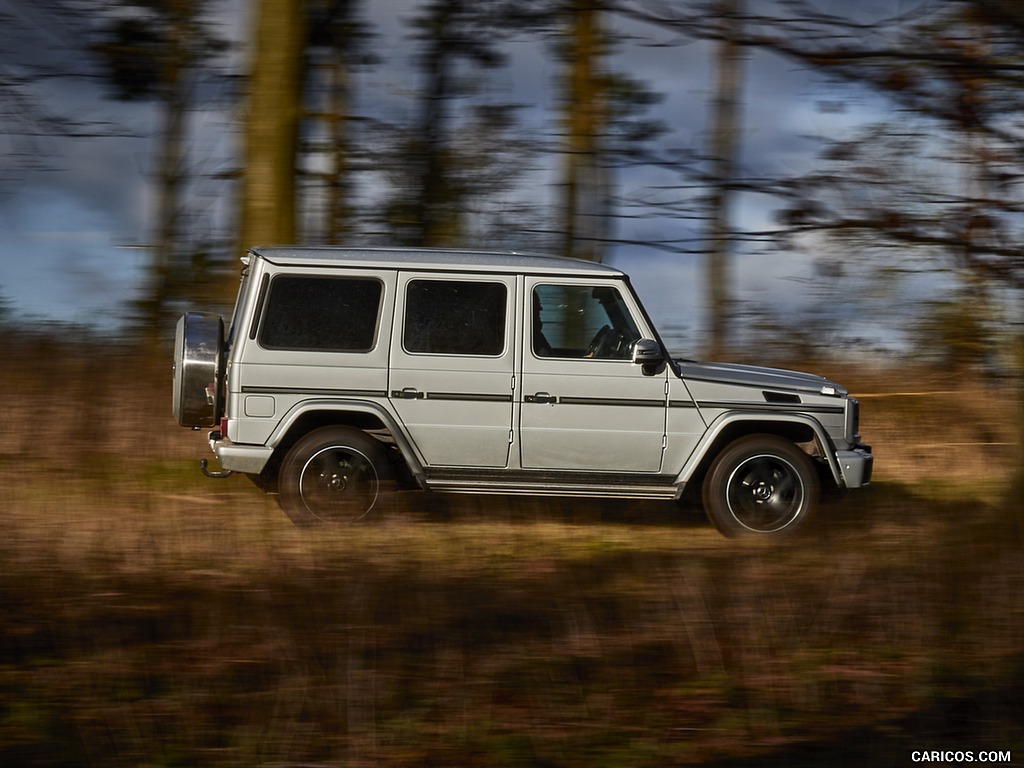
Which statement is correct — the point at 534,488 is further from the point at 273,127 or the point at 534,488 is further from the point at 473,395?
the point at 273,127

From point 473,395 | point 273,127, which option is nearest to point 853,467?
point 473,395

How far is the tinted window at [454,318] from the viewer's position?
7.75 m

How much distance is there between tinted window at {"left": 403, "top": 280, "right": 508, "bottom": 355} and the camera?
7746mm

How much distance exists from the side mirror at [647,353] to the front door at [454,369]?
2.75ft

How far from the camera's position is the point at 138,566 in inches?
237

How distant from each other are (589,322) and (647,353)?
0.52m

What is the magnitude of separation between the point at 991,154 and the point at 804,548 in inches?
110

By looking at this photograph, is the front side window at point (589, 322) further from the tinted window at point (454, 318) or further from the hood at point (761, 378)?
the hood at point (761, 378)

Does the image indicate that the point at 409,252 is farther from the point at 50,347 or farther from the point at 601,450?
the point at 50,347

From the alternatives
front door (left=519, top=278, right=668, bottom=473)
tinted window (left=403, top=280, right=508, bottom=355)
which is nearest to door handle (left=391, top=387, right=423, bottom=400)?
tinted window (left=403, top=280, right=508, bottom=355)

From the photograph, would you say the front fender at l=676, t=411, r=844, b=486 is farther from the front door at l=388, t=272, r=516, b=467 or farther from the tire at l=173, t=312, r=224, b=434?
the tire at l=173, t=312, r=224, b=434
